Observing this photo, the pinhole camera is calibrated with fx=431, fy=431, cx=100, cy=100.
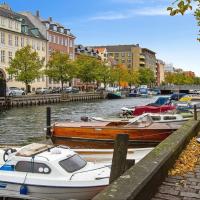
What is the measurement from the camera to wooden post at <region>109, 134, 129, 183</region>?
930cm

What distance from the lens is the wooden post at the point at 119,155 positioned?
9305 millimetres

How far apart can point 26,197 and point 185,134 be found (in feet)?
18.8

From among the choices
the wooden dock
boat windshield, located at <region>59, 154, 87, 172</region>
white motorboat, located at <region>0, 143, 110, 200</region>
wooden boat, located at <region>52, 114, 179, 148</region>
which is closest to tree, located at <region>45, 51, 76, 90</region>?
the wooden dock

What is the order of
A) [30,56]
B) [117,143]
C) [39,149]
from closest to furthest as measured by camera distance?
[117,143] → [39,149] → [30,56]

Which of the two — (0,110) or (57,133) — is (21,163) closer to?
(57,133)

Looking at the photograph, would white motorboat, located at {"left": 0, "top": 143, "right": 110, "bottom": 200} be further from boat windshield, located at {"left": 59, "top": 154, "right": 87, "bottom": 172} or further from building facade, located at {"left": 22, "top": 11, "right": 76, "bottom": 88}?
building facade, located at {"left": 22, "top": 11, "right": 76, "bottom": 88}

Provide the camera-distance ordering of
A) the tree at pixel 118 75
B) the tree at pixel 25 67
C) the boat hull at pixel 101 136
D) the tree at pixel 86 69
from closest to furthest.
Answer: the boat hull at pixel 101 136 < the tree at pixel 25 67 < the tree at pixel 86 69 < the tree at pixel 118 75

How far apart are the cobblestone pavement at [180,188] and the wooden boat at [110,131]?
12810 millimetres

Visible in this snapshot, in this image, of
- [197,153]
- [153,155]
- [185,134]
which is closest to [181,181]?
[153,155]

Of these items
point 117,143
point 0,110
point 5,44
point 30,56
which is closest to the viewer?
point 117,143

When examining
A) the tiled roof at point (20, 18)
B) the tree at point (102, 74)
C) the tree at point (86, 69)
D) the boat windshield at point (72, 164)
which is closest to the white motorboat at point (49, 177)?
the boat windshield at point (72, 164)

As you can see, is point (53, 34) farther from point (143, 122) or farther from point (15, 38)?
point (143, 122)

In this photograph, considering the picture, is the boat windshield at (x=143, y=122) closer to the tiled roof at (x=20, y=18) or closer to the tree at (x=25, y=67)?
the tree at (x=25, y=67)

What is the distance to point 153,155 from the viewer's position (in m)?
10.6
